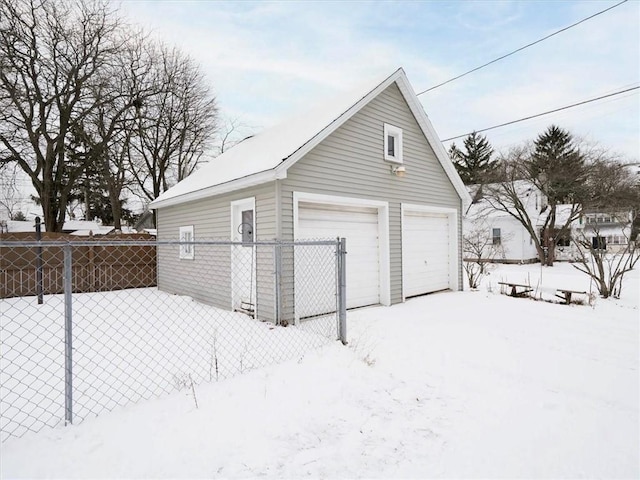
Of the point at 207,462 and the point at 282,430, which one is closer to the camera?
the point at 207,462

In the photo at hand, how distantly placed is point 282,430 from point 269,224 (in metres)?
4.00

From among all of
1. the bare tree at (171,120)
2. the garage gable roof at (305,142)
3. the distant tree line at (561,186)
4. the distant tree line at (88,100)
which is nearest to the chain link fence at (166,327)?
the garage gable roof at (305,142)

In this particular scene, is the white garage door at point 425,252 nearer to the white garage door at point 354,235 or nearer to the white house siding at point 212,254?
the white garage door at point 354,235

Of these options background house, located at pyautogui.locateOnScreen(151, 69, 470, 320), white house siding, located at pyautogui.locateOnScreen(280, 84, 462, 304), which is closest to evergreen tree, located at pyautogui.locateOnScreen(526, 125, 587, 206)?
background house, located at pyautogui.locateOnScreen(151, 69, 470, 320)

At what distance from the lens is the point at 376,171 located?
7.88 meters

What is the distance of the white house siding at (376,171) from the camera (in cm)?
655

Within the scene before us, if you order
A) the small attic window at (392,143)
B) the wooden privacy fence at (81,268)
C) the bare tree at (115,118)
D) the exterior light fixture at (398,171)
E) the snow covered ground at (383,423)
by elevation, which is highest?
the bare tree at (115,118)

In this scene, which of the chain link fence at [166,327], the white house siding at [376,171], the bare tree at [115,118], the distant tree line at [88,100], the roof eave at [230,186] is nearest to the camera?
the chain link fence at [166,327]

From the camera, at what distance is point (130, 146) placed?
17406mm

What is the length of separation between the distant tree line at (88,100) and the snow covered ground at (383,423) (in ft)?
47.2

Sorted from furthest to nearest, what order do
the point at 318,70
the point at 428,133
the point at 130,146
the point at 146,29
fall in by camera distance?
the point at 130,146, the point at 146,29, the point at 318,70, the point at 428,133

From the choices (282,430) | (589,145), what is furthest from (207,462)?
(589,145)

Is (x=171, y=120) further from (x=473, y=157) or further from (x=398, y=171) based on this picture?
(x=473, y=157)

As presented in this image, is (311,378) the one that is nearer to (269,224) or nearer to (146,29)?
(269,224)
